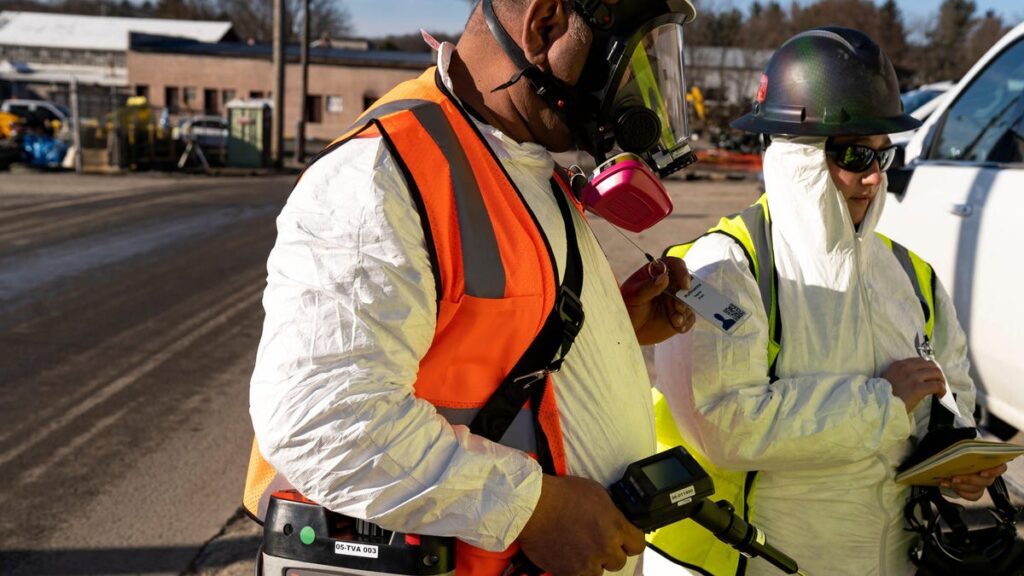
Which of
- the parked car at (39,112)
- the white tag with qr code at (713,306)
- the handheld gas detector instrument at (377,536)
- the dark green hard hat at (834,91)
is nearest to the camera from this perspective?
the handheld gas detector instrument at (377,536)

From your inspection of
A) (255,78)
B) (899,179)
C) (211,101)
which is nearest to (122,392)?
(899,179)

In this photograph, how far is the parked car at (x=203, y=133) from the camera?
2736 cm

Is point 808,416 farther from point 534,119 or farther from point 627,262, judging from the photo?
point 627,262

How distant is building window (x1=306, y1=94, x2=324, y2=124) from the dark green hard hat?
52651 millimetres

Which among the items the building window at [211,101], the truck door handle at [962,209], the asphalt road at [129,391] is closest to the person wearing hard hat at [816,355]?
the asphalt road at [129,391]

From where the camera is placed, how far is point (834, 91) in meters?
2.43

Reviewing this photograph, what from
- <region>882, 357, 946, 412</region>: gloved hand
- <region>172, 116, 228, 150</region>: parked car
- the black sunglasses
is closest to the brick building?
<region>172, 116, 228, 150</region>: parked car

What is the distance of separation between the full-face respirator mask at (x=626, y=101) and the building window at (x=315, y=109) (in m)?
53.1

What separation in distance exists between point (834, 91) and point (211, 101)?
184 feet

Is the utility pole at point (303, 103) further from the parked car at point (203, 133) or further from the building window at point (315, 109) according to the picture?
the building window at point (315, 109)

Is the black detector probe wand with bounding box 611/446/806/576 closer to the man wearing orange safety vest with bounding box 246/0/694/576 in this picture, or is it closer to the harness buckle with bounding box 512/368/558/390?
the man wearing orange safety vest with bounding box 246/0/694/576

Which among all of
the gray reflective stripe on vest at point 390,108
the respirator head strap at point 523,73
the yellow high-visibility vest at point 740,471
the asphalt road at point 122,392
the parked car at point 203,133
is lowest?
the parked car at point 203,133

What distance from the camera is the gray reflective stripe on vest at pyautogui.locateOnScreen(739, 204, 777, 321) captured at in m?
2.37

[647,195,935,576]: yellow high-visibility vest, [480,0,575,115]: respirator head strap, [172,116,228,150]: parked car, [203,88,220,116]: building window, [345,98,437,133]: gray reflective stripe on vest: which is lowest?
[203,88,220,116]: building window
